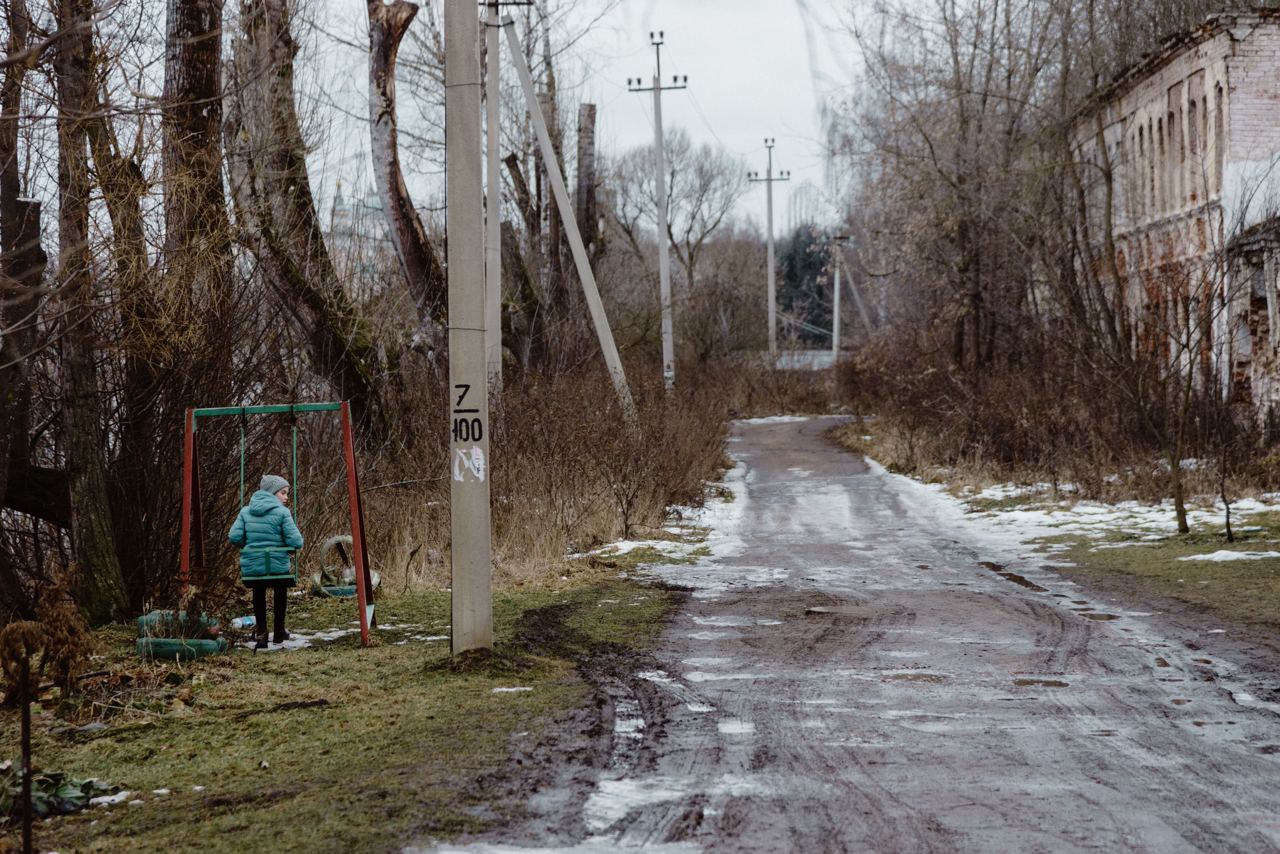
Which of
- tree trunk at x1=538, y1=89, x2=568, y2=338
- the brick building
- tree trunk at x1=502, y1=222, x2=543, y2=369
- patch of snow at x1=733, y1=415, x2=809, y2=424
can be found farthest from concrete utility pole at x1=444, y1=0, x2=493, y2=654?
patch of snow at x1=733, y1=415, x2=809, y2=424

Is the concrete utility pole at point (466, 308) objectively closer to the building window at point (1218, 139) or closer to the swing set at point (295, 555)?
the swing set at point (295, 555)

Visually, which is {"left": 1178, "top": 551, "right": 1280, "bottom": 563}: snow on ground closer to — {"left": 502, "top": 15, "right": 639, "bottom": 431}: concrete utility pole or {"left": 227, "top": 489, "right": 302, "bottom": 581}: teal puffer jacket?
{"left": 502, "top": 15, "right": 639, "bottom": 431}: concrete utility pole

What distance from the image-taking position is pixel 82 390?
1011 centimetres

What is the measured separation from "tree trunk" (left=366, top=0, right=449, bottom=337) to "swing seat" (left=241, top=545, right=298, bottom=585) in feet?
32.3

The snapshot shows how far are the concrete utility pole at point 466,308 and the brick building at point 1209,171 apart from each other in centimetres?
1286

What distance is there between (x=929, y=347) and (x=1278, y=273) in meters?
12.0

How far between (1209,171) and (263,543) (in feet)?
66.9

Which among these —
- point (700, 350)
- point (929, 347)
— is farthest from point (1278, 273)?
point (700, 350)

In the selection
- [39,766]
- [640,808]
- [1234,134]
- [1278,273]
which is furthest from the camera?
[1234,134]

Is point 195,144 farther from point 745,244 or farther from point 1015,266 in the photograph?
point 745,244

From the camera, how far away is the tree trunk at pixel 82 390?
951 centimetres

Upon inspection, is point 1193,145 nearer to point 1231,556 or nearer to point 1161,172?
point 1161,172

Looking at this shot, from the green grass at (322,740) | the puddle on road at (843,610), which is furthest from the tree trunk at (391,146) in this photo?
the green grass at (322,740)

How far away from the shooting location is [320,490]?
45.5ft
